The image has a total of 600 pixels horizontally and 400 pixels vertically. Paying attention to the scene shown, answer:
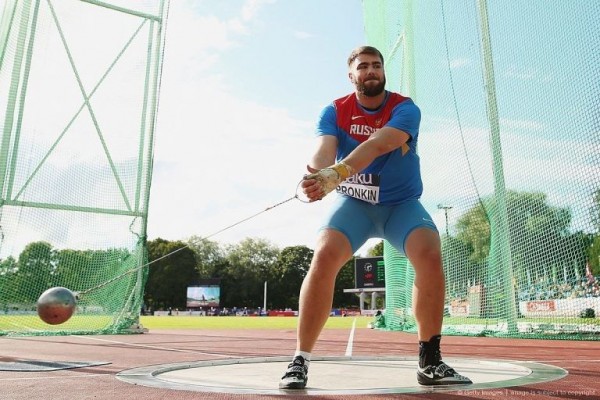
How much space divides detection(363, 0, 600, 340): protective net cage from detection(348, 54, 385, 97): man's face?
19.7 feet

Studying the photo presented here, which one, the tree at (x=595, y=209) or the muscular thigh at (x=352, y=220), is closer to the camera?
the muscular thigh at (x=352, y=220)

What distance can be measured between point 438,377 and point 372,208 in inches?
39.6

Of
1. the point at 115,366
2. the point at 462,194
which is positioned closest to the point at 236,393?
the point at 115,366

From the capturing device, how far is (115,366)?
4676 millimetres

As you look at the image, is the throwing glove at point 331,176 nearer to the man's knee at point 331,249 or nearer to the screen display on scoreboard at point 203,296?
the man's knee at point 331,249

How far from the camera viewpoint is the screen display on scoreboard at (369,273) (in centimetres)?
3694

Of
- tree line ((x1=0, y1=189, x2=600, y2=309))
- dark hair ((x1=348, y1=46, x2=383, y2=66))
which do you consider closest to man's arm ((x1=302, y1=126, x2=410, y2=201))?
dark hair ((x1=348, y1=46, x2=383, y2=66))

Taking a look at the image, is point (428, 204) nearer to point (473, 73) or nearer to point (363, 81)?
point (473, 73)

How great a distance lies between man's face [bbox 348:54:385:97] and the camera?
3.33 meters

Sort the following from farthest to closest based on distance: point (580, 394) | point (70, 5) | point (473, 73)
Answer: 1. point (70, 5)
2. point (473, 73)
3. point (580, 394)

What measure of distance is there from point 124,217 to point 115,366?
24.8 ft

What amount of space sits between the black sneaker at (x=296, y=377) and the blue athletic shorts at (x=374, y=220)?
2.31 ft

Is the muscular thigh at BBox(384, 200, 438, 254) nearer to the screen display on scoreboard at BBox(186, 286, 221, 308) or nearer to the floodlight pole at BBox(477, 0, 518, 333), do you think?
the floodlight pole at BBox(477, 0, 518, 333)

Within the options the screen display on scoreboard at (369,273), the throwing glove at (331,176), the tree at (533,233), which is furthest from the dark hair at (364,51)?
the screen display on scoreboard at (369,273)
